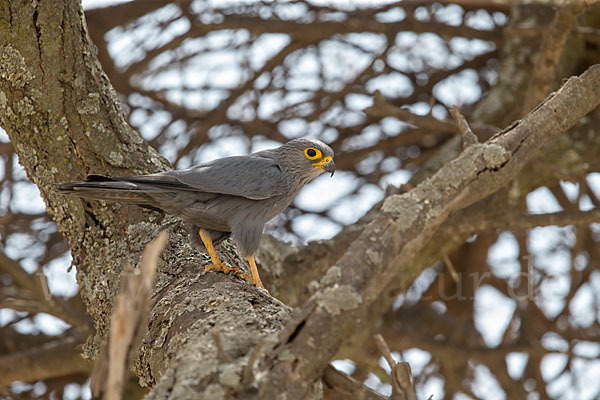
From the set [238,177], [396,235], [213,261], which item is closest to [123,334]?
[396,235]

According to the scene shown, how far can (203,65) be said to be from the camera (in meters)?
5.92

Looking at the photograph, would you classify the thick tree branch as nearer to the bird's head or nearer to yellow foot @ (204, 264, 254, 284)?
yellow foot @ (204, 264, 254, 284)

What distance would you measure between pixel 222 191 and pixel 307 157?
73cm

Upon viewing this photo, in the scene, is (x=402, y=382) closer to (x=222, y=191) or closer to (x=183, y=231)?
(x=222, y=191)

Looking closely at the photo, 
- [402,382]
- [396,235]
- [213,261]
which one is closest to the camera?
[402,382]

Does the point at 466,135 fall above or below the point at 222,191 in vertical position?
above

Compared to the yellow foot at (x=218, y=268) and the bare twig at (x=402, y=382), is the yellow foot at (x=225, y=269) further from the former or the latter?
the bare twig at (x=402, y=382)

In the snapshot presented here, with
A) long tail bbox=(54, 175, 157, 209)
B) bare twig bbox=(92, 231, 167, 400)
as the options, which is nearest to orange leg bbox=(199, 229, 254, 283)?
long tail bbox=(54, 175, 157, 209)

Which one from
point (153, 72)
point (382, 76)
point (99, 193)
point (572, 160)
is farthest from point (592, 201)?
point (99, 193)

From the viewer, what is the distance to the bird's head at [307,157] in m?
3.91

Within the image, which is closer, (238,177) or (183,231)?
(238,177)

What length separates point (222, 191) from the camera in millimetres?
3408

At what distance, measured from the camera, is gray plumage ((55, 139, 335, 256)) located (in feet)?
10.3

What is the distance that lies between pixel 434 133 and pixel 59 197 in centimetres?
354
